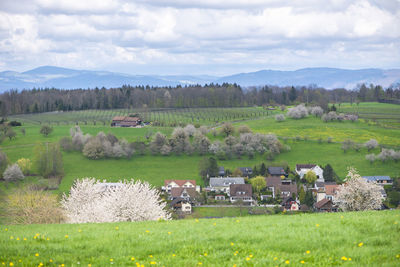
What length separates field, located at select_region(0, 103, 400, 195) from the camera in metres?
70.5

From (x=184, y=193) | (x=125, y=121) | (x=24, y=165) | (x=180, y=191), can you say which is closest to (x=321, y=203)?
(x=184, y=193)

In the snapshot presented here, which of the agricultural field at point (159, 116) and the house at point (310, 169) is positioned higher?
the agricultural field at point (159, 116)

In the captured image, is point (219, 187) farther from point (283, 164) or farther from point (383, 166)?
point (383, 166)

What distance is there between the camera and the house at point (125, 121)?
11244cm

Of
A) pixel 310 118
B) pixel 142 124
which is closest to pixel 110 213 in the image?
pixel 142 124

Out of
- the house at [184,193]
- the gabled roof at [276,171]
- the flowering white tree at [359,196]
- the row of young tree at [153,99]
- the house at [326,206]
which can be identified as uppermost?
the row of young tree at [153,99]

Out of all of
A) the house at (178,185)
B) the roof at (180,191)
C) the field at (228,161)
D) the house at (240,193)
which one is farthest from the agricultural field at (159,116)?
the house at (240,193)

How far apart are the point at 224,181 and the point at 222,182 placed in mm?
452

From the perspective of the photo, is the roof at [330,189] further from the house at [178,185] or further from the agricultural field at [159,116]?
the agricultural field at [159,116]

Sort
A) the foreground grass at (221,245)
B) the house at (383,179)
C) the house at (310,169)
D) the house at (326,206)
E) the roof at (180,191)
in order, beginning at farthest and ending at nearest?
1. the house at (310,169)
2. the house at (383,179)
3. the roof at (180,191)
4. the house at (326,206)
5. the foreground grass at (221,245)

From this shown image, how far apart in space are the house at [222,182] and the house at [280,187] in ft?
16.0

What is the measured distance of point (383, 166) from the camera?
2805 inches

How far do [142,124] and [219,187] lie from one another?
54.8 meters

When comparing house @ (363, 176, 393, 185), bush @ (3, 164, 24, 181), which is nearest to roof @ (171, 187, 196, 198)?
bush @ (3, 164, 24, 181)
